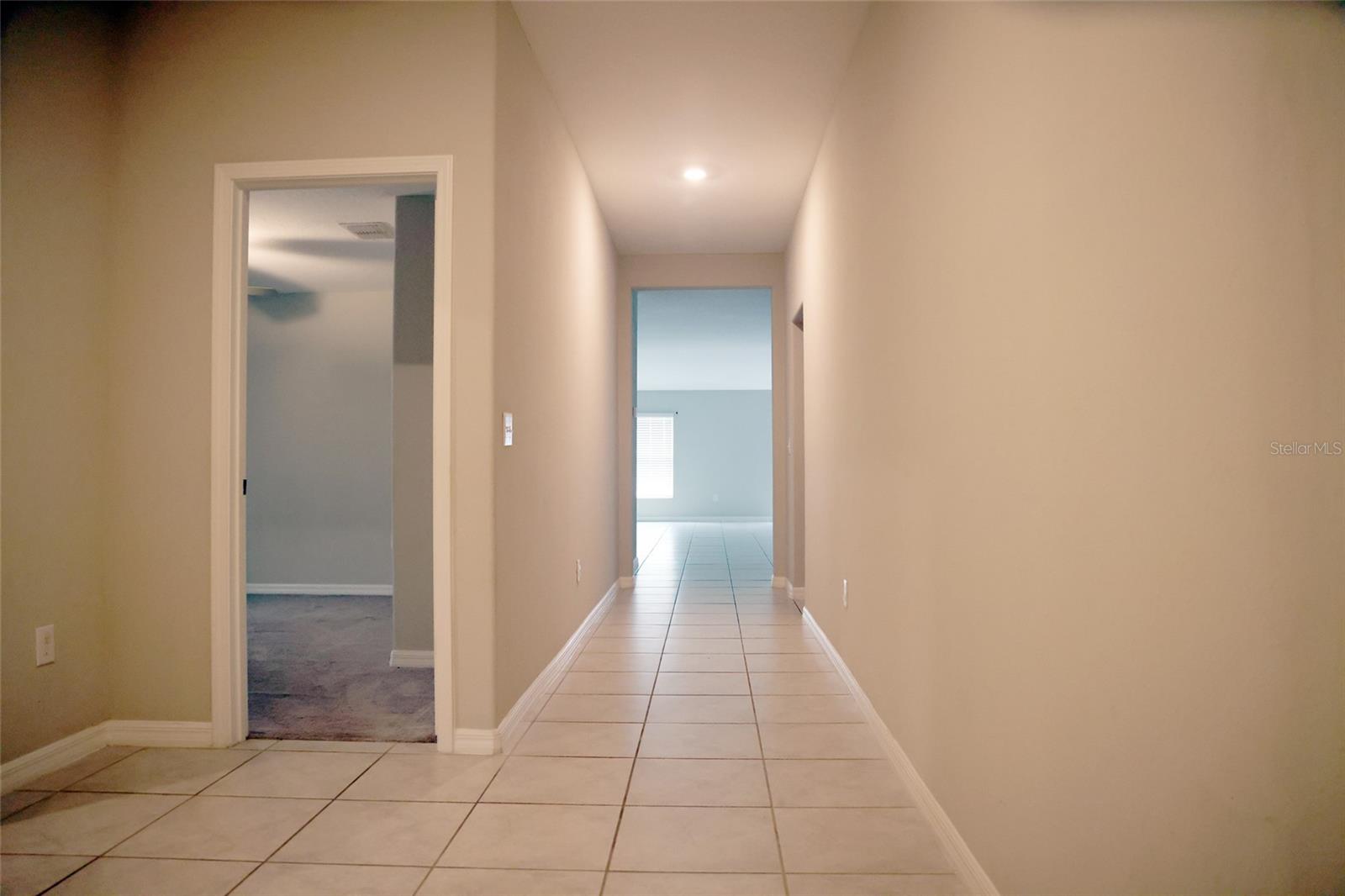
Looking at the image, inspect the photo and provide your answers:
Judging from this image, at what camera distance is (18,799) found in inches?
86.0

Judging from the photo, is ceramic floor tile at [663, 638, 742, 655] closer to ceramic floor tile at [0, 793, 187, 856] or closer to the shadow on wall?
ceramic floor tile at [0, 793, 187, 856]

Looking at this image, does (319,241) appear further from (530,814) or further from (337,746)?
(530,814)

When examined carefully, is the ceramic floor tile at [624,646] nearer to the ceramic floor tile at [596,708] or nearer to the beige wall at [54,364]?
the ceramic floor tile at [596,708]

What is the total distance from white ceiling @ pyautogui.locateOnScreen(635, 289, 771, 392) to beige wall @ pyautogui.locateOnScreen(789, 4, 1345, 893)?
472 cm

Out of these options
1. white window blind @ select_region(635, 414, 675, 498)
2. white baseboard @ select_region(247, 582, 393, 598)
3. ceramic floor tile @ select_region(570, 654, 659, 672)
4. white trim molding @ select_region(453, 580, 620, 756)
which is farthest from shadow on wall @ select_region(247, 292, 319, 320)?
white window blind @ select_region(635, 414, 675, 498)

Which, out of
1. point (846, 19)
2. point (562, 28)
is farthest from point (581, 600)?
point (846, 19)

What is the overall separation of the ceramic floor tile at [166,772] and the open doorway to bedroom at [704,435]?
4.90m

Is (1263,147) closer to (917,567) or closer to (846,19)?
Answer: (917,567)

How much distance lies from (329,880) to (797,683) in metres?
2.10

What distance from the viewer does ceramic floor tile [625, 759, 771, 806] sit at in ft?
7.17

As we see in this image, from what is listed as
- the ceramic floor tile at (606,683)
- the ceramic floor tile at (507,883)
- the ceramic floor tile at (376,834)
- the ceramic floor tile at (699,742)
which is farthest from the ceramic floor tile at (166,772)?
the ceramic floor tile at (699,742)

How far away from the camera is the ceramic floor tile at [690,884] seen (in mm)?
1708

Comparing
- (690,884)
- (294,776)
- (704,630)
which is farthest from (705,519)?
(690,884)

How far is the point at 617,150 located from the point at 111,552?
294cm
